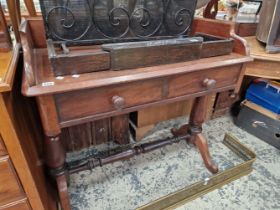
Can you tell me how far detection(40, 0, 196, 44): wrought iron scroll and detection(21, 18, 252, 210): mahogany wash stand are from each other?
99 millimetres

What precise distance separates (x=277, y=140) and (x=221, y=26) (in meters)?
0.99

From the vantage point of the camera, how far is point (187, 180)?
3.99ft

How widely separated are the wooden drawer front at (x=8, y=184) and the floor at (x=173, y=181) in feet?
1.54

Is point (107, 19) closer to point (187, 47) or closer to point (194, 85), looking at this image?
point (187, 47)

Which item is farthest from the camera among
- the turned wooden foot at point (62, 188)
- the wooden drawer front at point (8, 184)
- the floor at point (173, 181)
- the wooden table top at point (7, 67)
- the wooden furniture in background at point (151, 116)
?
the wooden furniture in background at point (151, 116)

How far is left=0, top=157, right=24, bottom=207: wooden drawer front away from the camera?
60 cm

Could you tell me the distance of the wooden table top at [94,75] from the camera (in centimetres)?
57

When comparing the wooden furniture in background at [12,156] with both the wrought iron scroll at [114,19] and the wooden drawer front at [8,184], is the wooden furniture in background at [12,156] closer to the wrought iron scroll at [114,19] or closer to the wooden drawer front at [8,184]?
the wooden drawer front at [8,184]

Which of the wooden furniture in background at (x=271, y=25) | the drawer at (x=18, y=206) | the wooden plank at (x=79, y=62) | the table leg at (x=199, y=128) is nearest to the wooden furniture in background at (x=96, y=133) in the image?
the table leg at (x=199, y=128)

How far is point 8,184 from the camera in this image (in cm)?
63

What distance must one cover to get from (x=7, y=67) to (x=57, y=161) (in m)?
0.47

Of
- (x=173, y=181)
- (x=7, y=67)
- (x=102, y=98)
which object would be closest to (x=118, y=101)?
(x=102, y=98)

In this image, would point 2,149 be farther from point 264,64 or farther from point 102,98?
point 264,64

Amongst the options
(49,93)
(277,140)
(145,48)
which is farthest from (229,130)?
(49,93)
